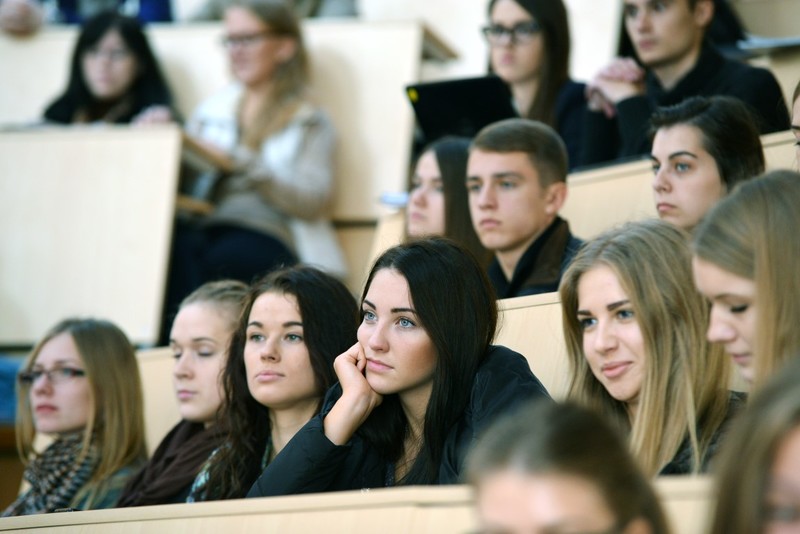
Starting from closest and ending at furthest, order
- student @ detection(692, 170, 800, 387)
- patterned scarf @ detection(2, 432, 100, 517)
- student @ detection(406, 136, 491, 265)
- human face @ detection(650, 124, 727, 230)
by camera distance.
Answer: student @ detection(692, 170, 800, 387)
human face @ detection(650, 124, 727, 230)
patterned scarf @ detection(2, 432, 100, 517)
student @ detection(406, 136, 491, 265)

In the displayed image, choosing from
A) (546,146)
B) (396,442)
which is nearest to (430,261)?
(396,442)

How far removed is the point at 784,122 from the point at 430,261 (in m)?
1.45

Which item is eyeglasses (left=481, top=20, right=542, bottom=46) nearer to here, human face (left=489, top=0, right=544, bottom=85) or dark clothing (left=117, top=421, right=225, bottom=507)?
human face (left=489, top=0, right=544, bottom=85)

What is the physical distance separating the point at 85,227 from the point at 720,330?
10.4 ft

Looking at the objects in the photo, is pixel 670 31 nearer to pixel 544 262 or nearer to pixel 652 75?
pixel 652 75

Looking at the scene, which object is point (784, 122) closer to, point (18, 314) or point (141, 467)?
point (141, 467)

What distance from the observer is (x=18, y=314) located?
4477 mm

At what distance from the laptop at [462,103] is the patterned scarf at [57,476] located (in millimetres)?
1518

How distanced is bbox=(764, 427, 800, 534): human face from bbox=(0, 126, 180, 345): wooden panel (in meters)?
3.31

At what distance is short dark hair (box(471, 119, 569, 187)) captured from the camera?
3340mm

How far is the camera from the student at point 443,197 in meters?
3.57

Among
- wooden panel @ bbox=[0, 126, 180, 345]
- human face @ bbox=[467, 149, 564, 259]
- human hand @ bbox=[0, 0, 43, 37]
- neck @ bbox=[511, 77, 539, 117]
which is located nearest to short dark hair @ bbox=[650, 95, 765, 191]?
human face @ bbox=[467, 149, 564, 259]

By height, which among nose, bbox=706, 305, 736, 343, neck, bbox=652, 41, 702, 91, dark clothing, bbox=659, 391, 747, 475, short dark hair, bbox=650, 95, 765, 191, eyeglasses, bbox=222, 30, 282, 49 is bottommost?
dark clothing, bbox=659, 391, 747, 475

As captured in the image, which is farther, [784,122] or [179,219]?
[179,219]
